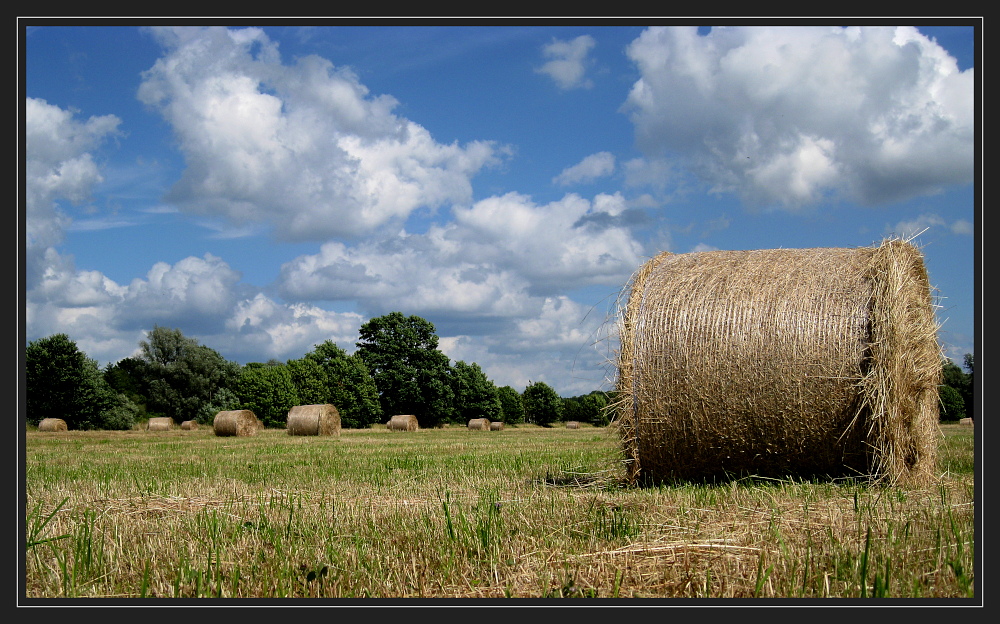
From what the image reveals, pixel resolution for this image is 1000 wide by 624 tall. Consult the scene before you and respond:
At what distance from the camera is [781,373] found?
7043 millimetres

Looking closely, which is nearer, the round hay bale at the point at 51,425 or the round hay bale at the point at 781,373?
the round hay bale at the point at 781,373

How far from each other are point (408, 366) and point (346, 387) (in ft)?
17.6

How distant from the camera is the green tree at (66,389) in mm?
47688

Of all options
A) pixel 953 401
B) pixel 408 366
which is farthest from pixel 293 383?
pixel 953 401

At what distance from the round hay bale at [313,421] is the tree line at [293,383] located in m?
25.6

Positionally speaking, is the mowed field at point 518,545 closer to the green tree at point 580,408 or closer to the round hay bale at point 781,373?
the round hay bale at point 781,373

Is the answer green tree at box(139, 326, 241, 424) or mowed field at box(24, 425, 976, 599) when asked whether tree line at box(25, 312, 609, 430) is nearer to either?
green tree at box(139, 326, 241, 424)

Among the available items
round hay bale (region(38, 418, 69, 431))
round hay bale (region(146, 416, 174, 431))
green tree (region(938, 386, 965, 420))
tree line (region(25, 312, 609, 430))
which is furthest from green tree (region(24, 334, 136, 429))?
green tree (region(938, 386, 965, 420))

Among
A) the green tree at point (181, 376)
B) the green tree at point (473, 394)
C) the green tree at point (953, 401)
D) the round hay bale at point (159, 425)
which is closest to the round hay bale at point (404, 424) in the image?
the round hay bale at point (159, 425)

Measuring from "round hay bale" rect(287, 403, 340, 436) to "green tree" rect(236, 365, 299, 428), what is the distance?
25209 millimetres

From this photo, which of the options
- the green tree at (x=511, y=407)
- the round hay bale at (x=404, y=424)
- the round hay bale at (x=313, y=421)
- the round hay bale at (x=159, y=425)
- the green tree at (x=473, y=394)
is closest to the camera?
the round hay bale at (x=313, y=421)

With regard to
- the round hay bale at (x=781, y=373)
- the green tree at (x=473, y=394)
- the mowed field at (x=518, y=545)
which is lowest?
the green tree at (x=473, y=394)

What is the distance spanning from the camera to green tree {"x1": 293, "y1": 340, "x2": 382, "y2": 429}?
56.2m

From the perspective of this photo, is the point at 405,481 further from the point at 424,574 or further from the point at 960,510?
the point at 960,510
